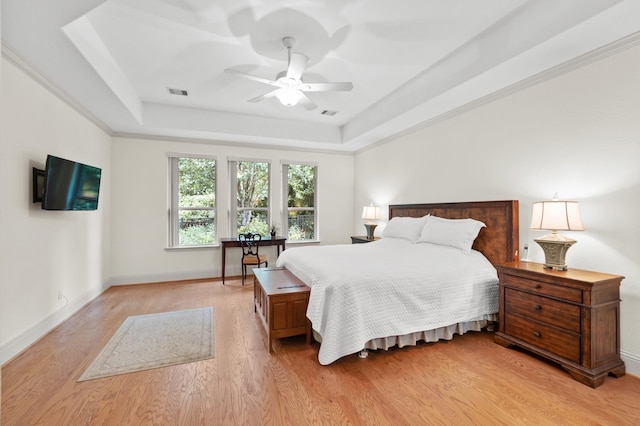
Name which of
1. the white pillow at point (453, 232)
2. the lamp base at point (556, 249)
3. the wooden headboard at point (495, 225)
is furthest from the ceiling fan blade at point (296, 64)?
the lamp base at point (556, 249)

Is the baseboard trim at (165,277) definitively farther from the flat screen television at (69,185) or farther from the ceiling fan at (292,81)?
the ceiling fan at (292,81)

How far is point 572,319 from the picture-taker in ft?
7.31

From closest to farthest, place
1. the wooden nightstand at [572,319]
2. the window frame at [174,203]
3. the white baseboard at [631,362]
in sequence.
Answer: the wooden nightstand at [572,319], the white baseboard at [631,362], the window frame at [174,203]

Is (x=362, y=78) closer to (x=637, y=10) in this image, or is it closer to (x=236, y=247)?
(x=637, y=10)

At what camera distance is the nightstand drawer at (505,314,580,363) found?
2.22 m

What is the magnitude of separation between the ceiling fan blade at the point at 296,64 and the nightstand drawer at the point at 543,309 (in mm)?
2845

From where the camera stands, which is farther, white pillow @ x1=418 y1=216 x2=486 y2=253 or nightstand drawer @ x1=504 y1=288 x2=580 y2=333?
white pillow @ x1=418 y1=216 x2=486 y2=253

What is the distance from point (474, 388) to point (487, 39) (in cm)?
299

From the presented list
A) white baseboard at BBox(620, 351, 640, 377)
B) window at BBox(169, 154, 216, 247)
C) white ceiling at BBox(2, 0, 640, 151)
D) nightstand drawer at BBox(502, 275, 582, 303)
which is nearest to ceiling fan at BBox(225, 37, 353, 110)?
white ceiling at BBox(2, 0, 640, 151)

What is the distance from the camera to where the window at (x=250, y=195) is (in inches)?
223

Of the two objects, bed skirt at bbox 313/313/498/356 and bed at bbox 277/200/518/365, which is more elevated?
bed at bbox 277/200/518/365

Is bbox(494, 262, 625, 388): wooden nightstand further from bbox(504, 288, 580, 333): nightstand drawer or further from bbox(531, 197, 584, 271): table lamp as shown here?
bbox(531, 197, 584, 271): table lamp

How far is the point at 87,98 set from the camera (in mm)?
3426

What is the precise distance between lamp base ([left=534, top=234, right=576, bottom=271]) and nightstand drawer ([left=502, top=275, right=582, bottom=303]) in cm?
22
